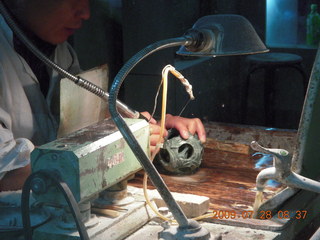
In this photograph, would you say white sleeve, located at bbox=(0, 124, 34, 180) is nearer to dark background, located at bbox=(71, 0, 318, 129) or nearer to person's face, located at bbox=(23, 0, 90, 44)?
person's face, located at bbox=(23, 0, 90, 44)

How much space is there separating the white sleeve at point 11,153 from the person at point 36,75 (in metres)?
0.17

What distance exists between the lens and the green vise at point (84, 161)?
1.48 m

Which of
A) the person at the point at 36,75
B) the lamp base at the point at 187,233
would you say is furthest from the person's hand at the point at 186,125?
the lamp base at the point at 187,233

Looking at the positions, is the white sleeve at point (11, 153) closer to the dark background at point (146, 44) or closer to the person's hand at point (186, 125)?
the person's hand at point (186, 125)

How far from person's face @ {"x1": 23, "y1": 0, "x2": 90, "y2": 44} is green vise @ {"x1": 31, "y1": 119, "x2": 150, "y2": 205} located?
0.82 meters

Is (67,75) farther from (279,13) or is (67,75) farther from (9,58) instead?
(279,13)

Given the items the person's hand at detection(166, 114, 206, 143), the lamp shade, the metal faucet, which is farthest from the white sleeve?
the metal faucet

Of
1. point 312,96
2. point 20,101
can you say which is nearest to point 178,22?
point 20,101

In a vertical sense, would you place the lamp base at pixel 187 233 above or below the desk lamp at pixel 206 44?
below

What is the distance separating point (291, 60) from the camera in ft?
14.7

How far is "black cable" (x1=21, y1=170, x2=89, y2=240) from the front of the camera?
1.46 metres

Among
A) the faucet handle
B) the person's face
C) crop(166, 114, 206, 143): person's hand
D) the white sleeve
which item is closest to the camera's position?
the faucet handle

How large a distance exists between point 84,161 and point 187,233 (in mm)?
320

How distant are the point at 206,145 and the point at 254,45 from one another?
37.6 inches
